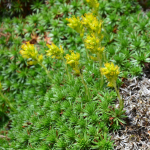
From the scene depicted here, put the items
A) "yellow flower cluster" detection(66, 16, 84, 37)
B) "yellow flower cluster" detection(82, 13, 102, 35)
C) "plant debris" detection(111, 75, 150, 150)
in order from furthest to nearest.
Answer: "yellow flower cluster" detection(66, 16, 84, 37)
"yellow flower cluster" detection(82, 13, 102, 35)
"plant debris" detection(111, 75, 150, 150)

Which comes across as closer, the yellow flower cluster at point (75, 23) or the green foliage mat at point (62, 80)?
the green foliage mat at point (62, 80)

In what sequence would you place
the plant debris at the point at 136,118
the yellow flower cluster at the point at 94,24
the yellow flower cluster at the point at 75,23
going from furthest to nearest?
the yellow flower cluster at the point at 75,23 → the yellow flower cluster at the point at 94,24 → the plant debris at the point at 136,118

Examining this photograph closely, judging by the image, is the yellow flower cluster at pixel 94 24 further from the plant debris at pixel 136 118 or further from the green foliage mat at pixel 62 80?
the plant debris at pixel 136 118

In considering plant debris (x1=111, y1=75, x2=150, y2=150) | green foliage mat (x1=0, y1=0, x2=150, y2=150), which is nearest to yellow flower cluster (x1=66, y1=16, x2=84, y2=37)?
green foliage mat (x1=0, y1=0, x2=150, y2=150)

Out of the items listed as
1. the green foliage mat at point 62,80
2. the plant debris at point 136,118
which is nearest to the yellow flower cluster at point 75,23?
the green foliage mat at point 62,80

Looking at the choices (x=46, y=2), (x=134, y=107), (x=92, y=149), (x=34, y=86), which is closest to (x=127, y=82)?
(x=134, y=107)

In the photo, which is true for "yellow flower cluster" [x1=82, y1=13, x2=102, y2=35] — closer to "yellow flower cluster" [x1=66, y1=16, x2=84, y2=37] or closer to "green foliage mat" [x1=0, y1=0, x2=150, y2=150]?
"yellow flower cluster" [x1=66, y1=16, x2=84, y2=37]

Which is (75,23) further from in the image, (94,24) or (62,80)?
(62,80)

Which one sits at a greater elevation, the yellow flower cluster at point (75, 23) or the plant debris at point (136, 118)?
the yellow flower cluster at point (75, 23)

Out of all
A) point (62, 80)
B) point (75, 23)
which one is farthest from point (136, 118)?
point (75, 23)
